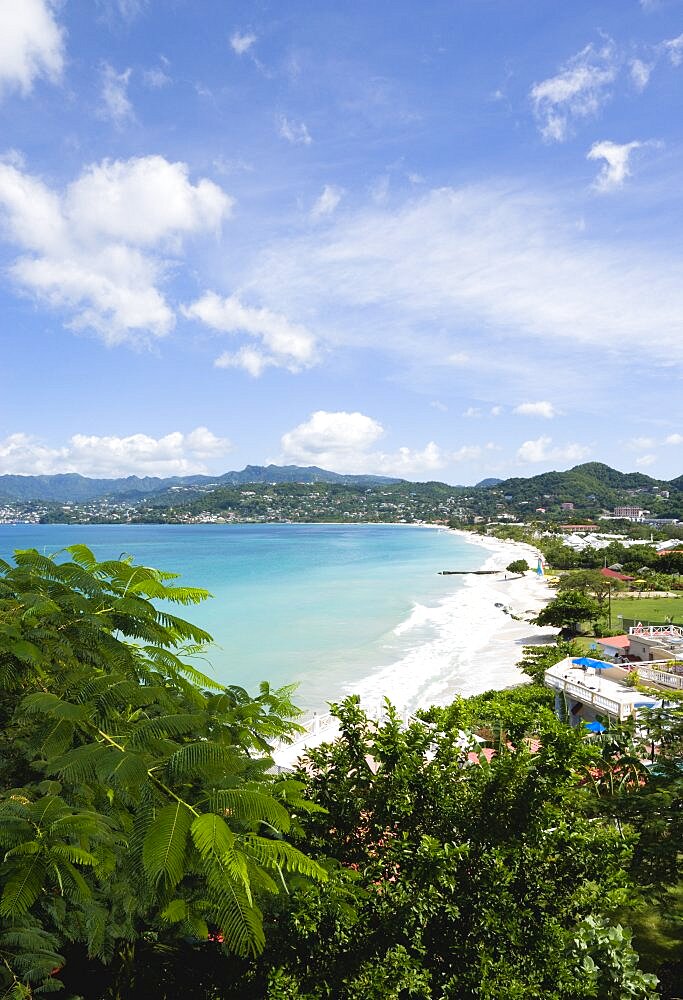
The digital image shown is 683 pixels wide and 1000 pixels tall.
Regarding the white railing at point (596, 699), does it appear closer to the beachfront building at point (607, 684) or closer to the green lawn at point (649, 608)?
the beachfront building at point (607, 684)

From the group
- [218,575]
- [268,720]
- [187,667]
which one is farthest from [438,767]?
[218,575]

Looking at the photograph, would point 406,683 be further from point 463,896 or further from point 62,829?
point 62,829

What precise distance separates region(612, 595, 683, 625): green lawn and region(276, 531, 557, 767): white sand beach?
650 cm

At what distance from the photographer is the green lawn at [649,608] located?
46.3 m

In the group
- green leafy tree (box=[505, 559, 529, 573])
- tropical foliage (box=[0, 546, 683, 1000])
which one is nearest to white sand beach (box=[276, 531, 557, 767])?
tropical foliage (box=[0, 546, 683, 1000])

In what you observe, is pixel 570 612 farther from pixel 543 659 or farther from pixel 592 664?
pixel 592 664

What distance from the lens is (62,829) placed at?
12.2ft

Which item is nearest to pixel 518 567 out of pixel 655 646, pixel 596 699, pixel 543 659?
pixel 543 659

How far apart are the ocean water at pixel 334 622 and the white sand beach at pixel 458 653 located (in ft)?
0.52

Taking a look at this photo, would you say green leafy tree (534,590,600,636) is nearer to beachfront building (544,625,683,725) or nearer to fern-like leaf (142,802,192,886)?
beachfront building (544,625,683,725)

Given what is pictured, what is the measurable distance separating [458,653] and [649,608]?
20384mm

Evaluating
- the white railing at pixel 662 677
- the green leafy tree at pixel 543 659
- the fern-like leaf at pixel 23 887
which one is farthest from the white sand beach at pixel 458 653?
the fern-like leaf at pixel 23 887

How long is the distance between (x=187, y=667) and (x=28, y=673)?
5.78ft

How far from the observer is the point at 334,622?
54.5 meters
